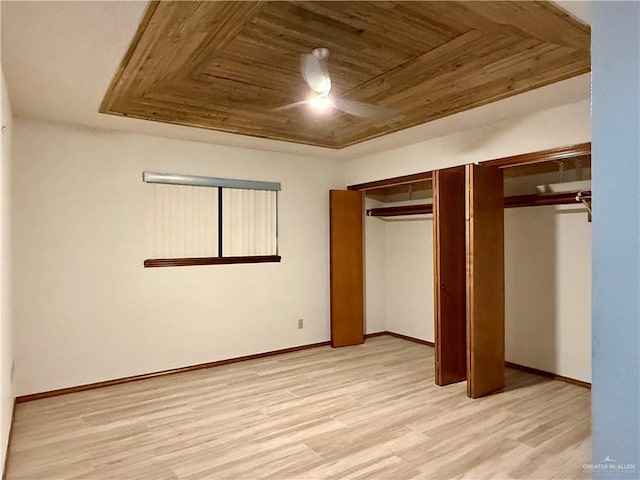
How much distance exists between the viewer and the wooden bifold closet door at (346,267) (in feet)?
17.3

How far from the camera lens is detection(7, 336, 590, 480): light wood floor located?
2.51m

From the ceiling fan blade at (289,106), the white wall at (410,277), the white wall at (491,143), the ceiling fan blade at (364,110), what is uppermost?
the ceiling fan blade at (289,106)

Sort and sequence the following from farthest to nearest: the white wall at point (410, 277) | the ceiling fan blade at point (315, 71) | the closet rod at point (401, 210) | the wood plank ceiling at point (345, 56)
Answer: the white wall at point (410, 277), the closet rod at point (401, 210), the ceiling fan blade at point (315, 71), the wood plank ceiling at point (345, 56)

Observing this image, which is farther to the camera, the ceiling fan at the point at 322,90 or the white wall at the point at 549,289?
the white wall at the point at 549,289

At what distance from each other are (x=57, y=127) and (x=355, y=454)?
11.6 ft

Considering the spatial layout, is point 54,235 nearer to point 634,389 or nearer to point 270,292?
point 270,292

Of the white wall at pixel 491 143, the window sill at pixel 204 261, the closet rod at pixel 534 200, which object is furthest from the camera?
the window sill at pixel 204 261

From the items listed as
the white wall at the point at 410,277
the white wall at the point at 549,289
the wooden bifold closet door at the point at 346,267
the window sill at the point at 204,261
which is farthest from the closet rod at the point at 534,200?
the window sill at the point at 204,261

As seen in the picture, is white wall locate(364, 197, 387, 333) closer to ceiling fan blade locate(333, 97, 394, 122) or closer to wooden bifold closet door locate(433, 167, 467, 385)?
wooden bifold closet door locate(433, 167, 467, 385)

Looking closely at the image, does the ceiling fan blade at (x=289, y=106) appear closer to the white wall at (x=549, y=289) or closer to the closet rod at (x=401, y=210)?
the closet rod at (x=401, y=210)

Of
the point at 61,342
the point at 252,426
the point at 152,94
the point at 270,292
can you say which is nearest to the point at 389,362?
the point at 270,292

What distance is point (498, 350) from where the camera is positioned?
3.80 meters

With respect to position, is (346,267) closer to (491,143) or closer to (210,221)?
(210,221)

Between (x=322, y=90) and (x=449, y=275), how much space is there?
85.0 inches
